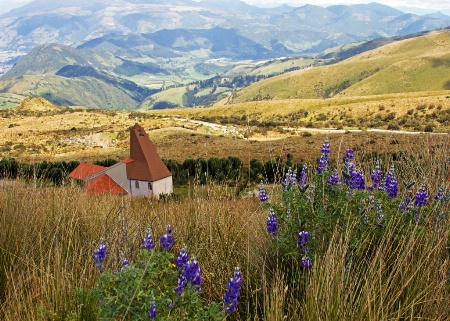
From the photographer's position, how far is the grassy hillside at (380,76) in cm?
13300

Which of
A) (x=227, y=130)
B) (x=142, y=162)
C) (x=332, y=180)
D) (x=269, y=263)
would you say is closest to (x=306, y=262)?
(x=269, y=263)

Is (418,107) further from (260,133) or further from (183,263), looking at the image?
(183,263)

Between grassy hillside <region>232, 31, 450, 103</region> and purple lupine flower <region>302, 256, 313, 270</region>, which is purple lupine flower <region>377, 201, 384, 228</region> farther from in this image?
grassy hillside <region>232, 31, 450, 103</region>

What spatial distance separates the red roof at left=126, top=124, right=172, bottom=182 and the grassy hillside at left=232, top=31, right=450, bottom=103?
10628 cm

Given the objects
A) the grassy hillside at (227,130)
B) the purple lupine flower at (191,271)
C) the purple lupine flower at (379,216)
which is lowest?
the grassy hillside at (227,130)

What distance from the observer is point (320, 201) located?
3627 millimetres

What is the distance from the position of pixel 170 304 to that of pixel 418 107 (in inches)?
2363

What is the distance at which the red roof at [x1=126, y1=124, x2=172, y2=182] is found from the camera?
772 inches

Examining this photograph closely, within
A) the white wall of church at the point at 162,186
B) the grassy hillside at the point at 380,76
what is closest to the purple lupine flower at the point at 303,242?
the white wall of church at the point at 162,186

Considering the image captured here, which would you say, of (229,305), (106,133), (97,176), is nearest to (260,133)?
(106,133)

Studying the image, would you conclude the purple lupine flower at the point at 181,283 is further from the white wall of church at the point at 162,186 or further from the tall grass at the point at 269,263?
the white wall of church at the point at 162,186

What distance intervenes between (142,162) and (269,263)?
17.1 metres

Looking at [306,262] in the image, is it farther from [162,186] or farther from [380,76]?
[380,76]

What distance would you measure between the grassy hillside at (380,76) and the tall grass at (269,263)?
12180cm
